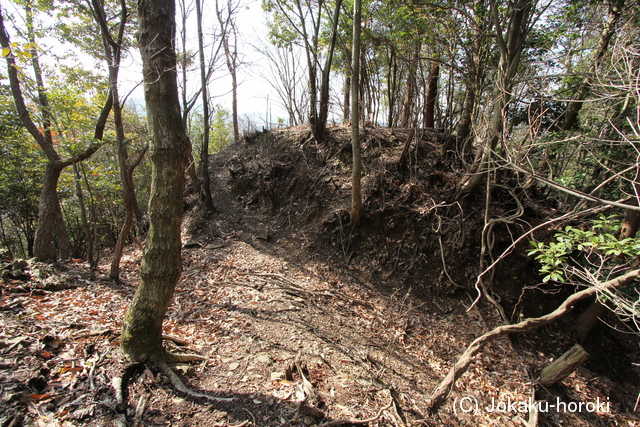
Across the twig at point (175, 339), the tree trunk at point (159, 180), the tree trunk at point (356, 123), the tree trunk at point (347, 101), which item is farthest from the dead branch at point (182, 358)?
the tree trunk at point (347, 101)

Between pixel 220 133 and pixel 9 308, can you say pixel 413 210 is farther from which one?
pixel 220 133

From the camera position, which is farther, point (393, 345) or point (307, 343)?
point (393, 345)

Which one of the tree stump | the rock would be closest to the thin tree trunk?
the rock

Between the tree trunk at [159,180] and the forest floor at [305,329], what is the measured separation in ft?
1.30

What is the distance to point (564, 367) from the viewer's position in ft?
14.3

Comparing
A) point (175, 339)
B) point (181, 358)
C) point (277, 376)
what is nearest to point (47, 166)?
point (175, 339)

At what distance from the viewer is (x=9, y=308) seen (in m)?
3.46

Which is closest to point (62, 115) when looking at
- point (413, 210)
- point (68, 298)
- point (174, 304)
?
point (68, 298)

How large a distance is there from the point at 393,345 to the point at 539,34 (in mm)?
7794

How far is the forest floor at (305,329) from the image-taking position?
269 centimetres

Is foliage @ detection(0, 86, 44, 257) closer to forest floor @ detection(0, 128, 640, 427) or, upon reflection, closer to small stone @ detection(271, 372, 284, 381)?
forest floor @ detection(0, 128, 640, 427)

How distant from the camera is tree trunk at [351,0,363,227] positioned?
566cm

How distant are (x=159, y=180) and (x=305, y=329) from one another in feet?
10.4

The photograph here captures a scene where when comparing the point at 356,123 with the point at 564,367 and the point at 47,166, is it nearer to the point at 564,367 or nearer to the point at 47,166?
the point at 564,367
